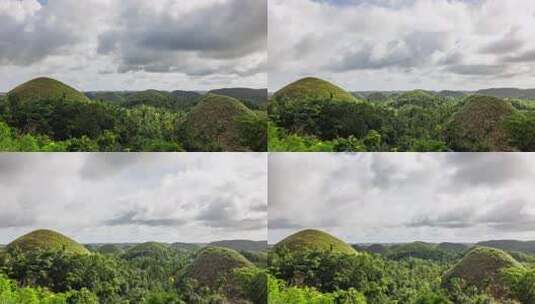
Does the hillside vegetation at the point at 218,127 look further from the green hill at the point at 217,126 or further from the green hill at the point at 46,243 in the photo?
the green hill at the point at 46,243

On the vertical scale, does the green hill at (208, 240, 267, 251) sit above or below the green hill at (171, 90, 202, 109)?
below

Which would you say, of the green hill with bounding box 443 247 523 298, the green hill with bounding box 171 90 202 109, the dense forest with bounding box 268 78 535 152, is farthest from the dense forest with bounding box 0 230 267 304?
the green hill with bounding box 443 247 523 298

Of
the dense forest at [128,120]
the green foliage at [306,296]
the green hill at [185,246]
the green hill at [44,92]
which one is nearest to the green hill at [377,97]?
the dense forest at [128,120]

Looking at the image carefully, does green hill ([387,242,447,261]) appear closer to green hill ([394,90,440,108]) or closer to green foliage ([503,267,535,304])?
green foliage ([503,267,535,304])

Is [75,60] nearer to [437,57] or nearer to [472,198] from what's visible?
[437,57]

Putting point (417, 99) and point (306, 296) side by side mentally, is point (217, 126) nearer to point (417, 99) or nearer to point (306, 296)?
point (306, 296)

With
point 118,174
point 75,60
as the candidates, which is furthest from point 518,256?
point 75,60

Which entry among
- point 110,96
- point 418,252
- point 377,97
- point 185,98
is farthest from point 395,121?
point 110,96
